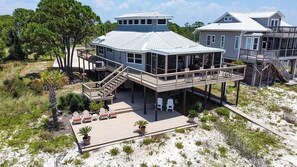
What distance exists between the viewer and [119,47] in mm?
20141

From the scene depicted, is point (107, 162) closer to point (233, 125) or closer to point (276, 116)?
point (233, 125)

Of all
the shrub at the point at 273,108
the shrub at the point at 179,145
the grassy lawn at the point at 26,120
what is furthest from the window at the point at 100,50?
the shrub at the point at 273,108

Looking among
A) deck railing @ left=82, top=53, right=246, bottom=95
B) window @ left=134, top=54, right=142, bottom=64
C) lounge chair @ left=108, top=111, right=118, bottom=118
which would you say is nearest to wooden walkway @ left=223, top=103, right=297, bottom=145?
deck railing @ left=82, top=53, right=246, bottom=95

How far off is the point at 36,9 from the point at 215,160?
73.2ft

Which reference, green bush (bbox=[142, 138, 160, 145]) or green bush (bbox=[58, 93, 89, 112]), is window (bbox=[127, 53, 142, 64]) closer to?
green bush (bbox=[58, 93, 89, 112])

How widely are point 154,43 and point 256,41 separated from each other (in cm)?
1358

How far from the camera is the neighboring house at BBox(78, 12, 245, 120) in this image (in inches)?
626

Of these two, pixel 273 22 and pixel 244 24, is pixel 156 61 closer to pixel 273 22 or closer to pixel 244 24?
pixel 244 24

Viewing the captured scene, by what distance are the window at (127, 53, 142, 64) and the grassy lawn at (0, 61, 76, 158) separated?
6.36 m

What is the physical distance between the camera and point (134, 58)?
19547mm

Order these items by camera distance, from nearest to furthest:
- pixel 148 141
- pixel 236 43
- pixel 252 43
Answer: pixel 148 141
pixel 252 43
pixel 236 43

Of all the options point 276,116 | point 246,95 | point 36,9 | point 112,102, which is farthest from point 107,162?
point 36,9

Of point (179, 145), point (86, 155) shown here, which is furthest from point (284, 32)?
point (86, 155)

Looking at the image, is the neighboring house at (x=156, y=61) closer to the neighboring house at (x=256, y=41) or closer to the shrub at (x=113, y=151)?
the shrub at (x=113, y=151)
